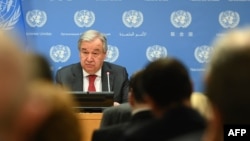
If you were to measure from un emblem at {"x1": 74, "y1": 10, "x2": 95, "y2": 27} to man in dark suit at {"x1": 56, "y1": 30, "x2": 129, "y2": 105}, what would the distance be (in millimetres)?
932

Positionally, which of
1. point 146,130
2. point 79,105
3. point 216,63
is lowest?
point 79,105

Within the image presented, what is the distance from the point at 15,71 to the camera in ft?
2.47

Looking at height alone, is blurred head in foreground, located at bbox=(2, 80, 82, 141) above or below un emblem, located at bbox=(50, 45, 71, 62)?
above

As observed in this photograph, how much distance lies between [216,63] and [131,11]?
19.2ft

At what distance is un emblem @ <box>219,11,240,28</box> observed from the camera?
22.0 feet

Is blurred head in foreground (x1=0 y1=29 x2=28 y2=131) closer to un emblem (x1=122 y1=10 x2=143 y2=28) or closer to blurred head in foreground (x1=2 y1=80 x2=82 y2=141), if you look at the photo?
blurred head in foreground (x1=2 y1=80 x2=82 y2=141)

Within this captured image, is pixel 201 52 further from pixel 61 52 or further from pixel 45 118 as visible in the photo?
pixel 45 118

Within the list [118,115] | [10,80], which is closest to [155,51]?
[118,115]

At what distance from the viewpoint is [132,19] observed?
6.63m

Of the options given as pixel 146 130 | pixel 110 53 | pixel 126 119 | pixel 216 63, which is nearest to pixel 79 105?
pixel 126 119

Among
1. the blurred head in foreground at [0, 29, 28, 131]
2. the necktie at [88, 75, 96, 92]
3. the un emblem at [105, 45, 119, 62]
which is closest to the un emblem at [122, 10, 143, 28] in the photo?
the un emblem at [105, 45, 119, 62]

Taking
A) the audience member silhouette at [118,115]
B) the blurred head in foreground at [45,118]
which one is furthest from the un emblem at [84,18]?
the blurred head in foreground at [45,118]

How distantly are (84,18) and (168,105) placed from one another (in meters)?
5.23

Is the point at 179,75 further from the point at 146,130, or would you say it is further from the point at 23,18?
the point at 23,18
